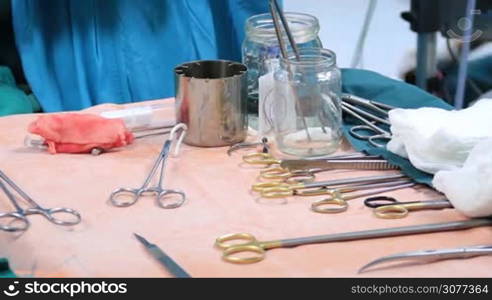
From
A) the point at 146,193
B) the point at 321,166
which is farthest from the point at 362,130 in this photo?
the point at 146,193

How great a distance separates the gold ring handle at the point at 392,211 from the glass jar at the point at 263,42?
0.37 m

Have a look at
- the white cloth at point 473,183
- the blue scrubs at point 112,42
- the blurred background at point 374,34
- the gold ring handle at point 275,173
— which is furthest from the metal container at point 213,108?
the blurred background at point 374,34

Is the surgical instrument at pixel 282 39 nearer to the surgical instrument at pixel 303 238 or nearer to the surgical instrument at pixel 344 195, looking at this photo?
the surgical instrument at pixel 344 195

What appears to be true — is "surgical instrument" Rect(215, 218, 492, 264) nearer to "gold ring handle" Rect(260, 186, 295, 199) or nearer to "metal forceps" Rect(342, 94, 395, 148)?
"gold ring handle" Rect(260, 186, 295, 199)

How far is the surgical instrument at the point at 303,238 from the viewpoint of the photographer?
77cm

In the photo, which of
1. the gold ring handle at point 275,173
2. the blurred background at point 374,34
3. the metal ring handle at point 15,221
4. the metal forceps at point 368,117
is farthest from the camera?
the blurred background at point 374,34

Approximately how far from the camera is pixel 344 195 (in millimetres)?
909

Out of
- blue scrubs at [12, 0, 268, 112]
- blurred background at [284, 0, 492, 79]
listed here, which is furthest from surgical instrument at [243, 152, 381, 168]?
blurred background at [284, 0, 492, 79]

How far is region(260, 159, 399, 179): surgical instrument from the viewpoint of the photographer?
0.98 m

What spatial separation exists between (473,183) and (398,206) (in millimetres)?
87

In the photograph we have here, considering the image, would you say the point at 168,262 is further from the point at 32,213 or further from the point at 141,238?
the point at 32,213

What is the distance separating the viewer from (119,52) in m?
1.56

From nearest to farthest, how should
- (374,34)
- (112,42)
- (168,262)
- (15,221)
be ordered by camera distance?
1. (168,262)
2. (15,221)
3. (112,42)
4. (374,34)

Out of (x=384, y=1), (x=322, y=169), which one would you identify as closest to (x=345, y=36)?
(x=384, y=1)
